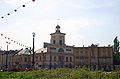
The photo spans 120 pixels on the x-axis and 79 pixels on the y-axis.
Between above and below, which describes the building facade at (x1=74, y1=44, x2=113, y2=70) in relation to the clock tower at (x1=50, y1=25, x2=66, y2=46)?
below

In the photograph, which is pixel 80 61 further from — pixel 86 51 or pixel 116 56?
pixel 116 56

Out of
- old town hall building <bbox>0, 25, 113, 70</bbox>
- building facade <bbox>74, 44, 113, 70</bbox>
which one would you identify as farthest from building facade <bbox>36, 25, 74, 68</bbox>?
building facade <bbox>74, 44, 113, 70</bbox>

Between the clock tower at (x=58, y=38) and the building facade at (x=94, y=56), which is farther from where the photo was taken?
the clock tower at (x=58, y=38)

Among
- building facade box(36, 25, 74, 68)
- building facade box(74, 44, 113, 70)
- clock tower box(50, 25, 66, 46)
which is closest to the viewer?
building facade box(74, 44, 113, 70)

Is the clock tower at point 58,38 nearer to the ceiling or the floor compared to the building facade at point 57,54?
nearer to the ceiling

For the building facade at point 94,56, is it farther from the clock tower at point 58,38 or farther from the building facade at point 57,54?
the clock tower at point 58,38

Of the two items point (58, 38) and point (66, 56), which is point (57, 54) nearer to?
point (66, 56)

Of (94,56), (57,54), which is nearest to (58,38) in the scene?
(57,54)

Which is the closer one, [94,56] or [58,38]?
[94,56]

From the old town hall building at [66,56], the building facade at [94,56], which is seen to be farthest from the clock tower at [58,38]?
the building facade at [94,56]

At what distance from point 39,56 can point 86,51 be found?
16923mm

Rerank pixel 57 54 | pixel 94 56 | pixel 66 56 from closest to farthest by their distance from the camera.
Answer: pixel 94 56 → pixel 57 54 → pixel 66 56

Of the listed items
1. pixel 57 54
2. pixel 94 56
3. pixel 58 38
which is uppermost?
pixel 58 38

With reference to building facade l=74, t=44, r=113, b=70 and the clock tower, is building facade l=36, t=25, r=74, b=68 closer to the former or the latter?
the clock tower
